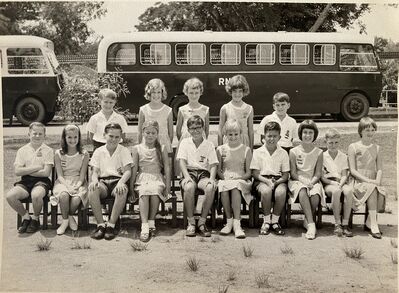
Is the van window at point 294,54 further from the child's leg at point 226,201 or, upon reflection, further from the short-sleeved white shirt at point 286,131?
the child's leg at point 226,201

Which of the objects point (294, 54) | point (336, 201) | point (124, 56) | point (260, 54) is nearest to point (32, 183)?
point (336, 201)

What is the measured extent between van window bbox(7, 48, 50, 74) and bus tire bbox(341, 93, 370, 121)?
2299 mm

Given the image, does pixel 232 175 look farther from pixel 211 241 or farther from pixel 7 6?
pixel 7 6

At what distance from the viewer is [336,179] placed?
3.09 meters

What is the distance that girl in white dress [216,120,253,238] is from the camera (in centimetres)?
297

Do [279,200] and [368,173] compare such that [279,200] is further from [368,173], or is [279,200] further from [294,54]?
[294,54]

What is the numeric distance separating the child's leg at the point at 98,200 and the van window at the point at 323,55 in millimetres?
2514

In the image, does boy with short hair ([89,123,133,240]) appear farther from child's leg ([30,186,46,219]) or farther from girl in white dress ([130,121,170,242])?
child's leg ([30,186,46,219])

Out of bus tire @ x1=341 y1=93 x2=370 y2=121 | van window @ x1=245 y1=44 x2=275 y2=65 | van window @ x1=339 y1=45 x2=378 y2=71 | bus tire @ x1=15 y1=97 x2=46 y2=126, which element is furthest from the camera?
van window @ x1=245 y1=44 x2=275 y2=65

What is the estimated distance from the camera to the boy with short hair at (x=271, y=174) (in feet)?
9.82

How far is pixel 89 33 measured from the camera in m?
3.32

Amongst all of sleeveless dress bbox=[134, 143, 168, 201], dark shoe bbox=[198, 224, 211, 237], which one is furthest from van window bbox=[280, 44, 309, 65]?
dark shoe bbox=[198, 224, 211, 237]

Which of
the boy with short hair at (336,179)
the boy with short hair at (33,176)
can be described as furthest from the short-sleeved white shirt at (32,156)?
the boy with short hair at (336,179)

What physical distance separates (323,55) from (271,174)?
7.59ft
